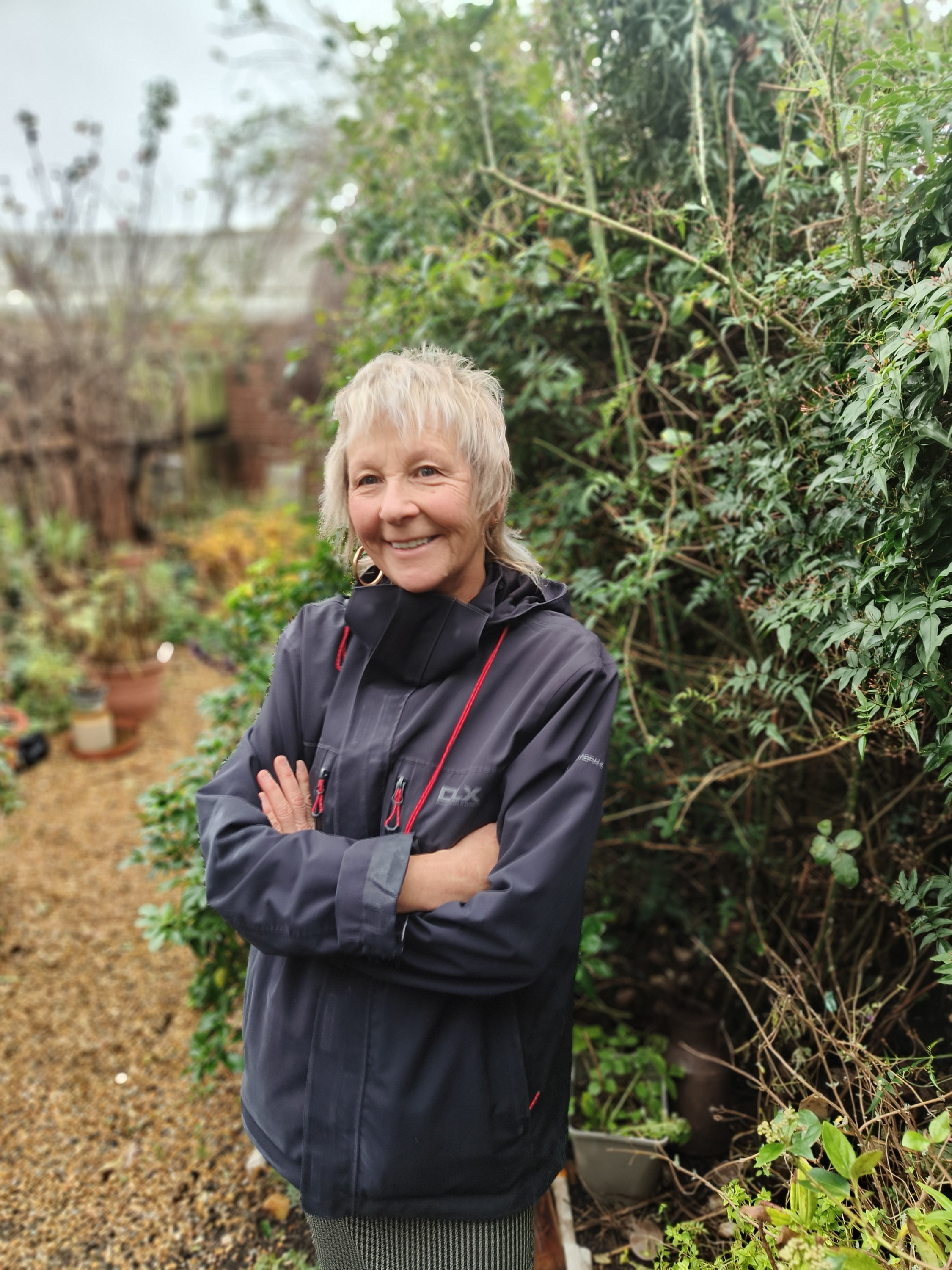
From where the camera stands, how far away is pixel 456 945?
1.24 m

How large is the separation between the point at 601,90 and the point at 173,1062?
336 cm

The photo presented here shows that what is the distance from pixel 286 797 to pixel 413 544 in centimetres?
53

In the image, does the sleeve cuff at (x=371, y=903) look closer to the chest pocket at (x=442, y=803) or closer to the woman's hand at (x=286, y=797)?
the chest pocket at (x=442, y=803)

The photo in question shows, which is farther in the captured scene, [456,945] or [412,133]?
[412,133]

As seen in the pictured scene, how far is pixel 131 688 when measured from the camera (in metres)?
5.56

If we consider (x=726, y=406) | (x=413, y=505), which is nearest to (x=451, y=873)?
(x=413, y=505)

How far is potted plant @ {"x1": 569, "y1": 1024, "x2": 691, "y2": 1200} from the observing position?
79.3 inches

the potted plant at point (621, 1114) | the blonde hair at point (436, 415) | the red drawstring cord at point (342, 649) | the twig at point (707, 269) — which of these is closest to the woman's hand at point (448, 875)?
the red drawstring cord at point (342, 649)

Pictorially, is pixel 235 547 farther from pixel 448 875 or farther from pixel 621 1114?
pixel 448 875

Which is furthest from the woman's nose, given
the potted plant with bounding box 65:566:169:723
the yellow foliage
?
the yellow foliage

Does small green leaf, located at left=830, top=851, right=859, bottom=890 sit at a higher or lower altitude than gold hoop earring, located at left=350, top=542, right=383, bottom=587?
lower

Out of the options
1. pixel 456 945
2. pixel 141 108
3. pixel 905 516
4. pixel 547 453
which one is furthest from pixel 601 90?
pixel 141 108

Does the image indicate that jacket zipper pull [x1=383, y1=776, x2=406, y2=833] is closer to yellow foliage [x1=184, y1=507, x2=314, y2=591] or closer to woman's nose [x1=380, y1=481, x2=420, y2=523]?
woman's nose [x1=380, y1=481, x2=420, y2=523]

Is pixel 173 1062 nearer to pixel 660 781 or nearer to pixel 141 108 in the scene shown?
pixel 660 781
